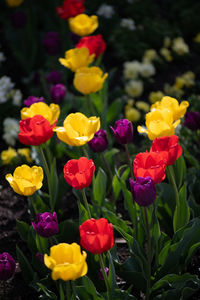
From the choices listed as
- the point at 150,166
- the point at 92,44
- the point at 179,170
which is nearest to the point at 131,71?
the point at 92,44

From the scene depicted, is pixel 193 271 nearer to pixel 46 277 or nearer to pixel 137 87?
pixel 46 277

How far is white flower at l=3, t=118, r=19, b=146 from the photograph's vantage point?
314cm

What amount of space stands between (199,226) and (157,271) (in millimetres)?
247

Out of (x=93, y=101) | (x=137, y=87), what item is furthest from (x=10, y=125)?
(x=137, y=87)

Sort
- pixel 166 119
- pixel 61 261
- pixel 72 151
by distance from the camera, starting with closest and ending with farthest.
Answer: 1. pixel 61 261
2. pixel 166 119
3. pixel 72 151

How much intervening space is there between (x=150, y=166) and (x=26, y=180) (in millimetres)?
456

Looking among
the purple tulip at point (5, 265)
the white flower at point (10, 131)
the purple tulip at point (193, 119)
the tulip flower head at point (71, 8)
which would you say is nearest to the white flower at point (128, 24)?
the tulip flower head at point (71, 8)

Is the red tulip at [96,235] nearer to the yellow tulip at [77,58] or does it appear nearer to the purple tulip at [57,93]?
the yellow tulip at [77,58]

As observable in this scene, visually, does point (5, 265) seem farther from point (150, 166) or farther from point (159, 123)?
point (159, 123)

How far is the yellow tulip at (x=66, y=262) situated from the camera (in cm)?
138

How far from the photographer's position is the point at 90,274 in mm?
2014

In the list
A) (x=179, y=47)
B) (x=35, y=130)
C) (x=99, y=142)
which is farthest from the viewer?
(x=179, y=47)

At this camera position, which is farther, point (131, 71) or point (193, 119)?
point (131, 71)

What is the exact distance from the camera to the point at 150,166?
1648mm
